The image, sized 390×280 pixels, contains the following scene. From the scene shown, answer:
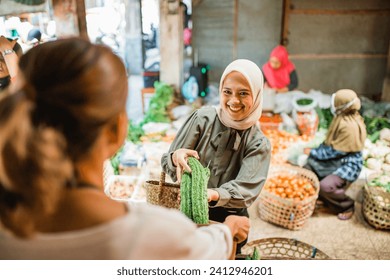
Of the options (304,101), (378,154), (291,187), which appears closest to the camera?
(291,187)

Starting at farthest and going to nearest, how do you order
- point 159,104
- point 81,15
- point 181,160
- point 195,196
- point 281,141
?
point 159,104 → point 281,141 → point 81,15 → point 181,160 → point 195,196

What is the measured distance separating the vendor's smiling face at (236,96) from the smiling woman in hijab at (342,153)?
1665 millimetres

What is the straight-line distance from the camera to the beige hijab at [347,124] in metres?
3.02

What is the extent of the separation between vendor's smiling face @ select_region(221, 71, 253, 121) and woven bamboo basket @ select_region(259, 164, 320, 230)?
152cm

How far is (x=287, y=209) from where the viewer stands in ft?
9.85

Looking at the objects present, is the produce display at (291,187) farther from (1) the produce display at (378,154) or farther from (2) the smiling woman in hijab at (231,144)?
(2) the smiling woman in hijab at (231,144)

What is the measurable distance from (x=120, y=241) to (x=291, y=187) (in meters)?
2.52

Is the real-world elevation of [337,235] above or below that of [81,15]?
below

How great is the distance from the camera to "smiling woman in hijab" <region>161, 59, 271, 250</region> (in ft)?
5.31

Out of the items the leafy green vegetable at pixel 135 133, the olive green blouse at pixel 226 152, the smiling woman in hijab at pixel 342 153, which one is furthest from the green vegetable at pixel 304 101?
the olive green blouse at pixel 226 152

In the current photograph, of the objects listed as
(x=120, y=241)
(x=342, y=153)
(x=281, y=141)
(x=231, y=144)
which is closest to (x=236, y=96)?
(x=231, y=144)

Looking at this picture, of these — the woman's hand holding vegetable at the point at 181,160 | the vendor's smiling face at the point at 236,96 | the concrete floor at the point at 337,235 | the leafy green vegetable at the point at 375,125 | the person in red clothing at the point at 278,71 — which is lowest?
the concrete floor at the point at 337,235

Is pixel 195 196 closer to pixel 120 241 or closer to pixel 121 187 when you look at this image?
pixel 120 241
